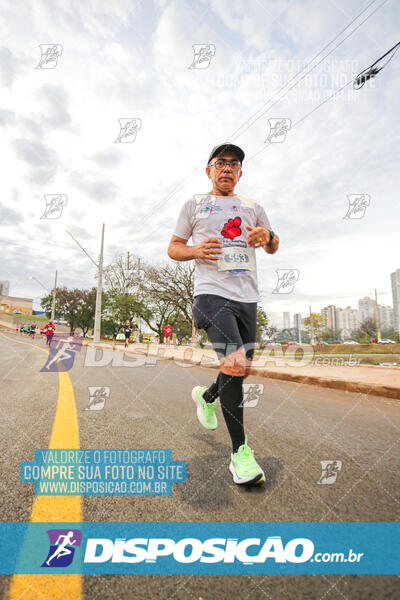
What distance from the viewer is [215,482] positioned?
1630 millimetres

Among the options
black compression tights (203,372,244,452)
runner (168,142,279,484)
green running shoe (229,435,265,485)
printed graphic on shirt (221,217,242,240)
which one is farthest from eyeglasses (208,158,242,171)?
green running shoe (229,435,265,485)

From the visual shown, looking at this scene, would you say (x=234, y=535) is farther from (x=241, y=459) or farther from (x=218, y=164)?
(x=218, y=164)

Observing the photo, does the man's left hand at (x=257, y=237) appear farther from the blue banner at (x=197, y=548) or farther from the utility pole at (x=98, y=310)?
the utility pole at (x=98, y=310)

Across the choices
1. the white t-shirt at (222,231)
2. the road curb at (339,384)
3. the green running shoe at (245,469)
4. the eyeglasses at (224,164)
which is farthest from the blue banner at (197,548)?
the road curb at (339,384)

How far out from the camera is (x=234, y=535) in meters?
1.18

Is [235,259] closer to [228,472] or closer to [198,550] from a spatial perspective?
[228,472]

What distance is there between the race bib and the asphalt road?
4.02 feet

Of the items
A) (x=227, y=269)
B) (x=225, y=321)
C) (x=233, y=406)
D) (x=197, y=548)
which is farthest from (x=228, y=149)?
(x=197, y=548)

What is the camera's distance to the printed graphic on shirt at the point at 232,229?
2.21m

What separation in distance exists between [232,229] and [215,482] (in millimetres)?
1552

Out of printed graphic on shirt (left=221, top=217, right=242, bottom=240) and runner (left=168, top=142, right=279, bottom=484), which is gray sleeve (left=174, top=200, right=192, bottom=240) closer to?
runner (left=168, top=142, right=279, bottom=484)

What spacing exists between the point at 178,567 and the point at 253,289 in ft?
5.25

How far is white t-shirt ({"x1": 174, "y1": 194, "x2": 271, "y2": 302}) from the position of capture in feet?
7.00

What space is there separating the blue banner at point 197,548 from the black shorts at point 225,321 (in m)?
0.94
